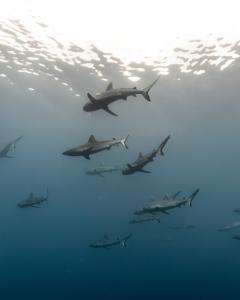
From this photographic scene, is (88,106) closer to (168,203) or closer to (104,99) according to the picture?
(104,99)

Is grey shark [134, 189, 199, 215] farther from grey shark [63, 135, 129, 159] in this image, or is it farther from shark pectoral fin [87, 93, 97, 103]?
shark pectoral fin [87, 93, 97, 103]

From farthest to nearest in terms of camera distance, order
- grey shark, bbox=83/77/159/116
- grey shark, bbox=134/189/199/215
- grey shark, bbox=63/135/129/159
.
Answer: grey shark, bbox=134/189/199/215 < grey shark, bbox=63/135/129/159 < grey shark, bbox=83/77/159/116

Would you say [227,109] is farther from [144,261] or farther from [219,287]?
[144,261]

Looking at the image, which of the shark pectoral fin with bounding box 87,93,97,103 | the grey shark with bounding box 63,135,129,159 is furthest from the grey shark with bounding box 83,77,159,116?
the grey shark with bounding box 63,135,129,159

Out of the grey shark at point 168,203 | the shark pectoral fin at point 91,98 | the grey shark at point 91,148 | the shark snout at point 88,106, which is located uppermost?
the shark pectoral fin at point 91,98

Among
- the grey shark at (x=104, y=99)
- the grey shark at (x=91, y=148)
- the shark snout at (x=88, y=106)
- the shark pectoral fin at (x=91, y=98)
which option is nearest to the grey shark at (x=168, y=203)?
the grey shark at (x=91, y=148)

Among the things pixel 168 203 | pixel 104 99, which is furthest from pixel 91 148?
pixel 168 203

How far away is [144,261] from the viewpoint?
169 ft

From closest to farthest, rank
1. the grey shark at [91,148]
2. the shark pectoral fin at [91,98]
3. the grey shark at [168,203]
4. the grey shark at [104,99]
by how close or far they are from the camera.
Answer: the shark pectoral fin at [91,98]
the grey shark at [104,99]
the grey shark at [91,148]
the grey shark at [168,203]

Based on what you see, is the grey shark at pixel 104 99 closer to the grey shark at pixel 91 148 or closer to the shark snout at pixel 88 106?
the shark snout at pixel 88 106

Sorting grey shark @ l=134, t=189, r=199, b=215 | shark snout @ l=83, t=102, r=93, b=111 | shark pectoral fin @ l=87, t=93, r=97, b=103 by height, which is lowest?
grey shark @ l=134, t=189, r=199, b=215

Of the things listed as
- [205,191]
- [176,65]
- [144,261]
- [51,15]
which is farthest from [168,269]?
[205,191]

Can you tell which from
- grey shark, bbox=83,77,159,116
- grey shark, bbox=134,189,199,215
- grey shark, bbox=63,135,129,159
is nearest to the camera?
grey shark, bbox=83,77,159,116

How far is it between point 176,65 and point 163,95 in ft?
24.2
